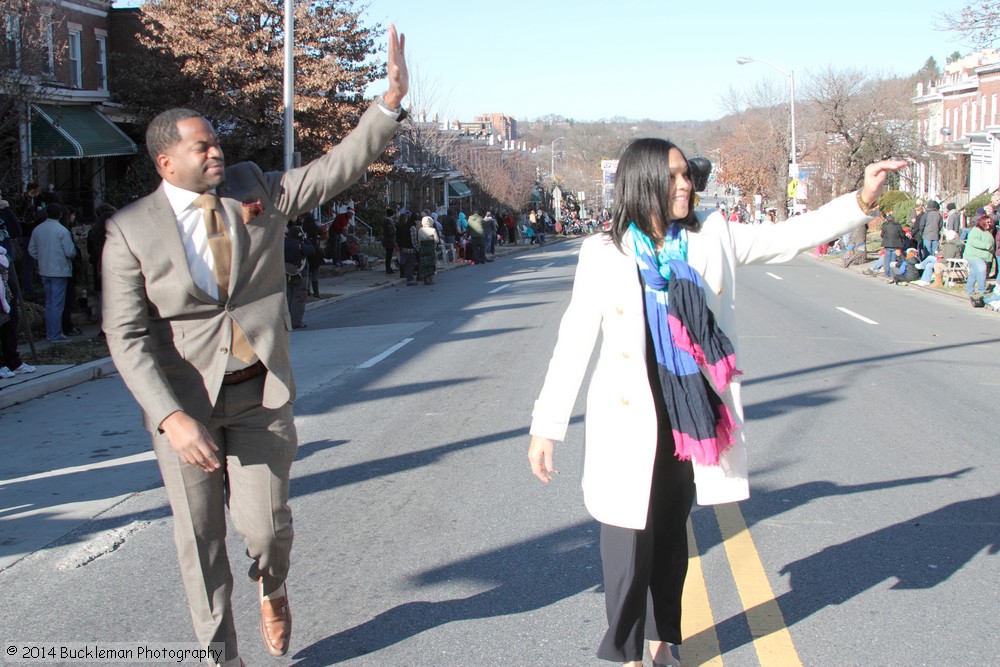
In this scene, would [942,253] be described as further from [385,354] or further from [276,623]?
[276,623]

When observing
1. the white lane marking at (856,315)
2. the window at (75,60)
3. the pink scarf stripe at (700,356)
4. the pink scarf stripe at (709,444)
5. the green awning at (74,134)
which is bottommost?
the white lane marking at (856,315)

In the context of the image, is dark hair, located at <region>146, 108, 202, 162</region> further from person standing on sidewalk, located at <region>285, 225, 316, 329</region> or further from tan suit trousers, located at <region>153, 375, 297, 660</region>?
person standing on sidewalk, located at <region>285, 225, 316, 329</region>

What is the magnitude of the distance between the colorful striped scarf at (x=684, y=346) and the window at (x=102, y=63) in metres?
27.4

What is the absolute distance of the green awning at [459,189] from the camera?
204 feet

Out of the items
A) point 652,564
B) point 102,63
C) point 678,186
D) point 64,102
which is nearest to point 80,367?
point 652,564

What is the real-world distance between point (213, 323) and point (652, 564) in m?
1.73

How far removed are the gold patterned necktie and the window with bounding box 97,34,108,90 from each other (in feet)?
87.8

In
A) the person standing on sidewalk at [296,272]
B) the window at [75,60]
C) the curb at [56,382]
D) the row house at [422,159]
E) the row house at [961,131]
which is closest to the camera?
the curb at [56,382]

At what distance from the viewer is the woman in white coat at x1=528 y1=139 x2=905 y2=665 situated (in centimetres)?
323

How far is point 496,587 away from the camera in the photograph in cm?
457

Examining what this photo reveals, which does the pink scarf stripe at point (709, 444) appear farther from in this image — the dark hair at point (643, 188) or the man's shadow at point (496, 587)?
the man's shadow at point (496, 587)

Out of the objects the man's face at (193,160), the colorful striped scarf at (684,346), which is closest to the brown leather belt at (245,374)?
the man's face at (193,160)

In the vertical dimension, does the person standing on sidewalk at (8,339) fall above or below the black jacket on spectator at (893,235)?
below

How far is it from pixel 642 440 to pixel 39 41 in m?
15.6
